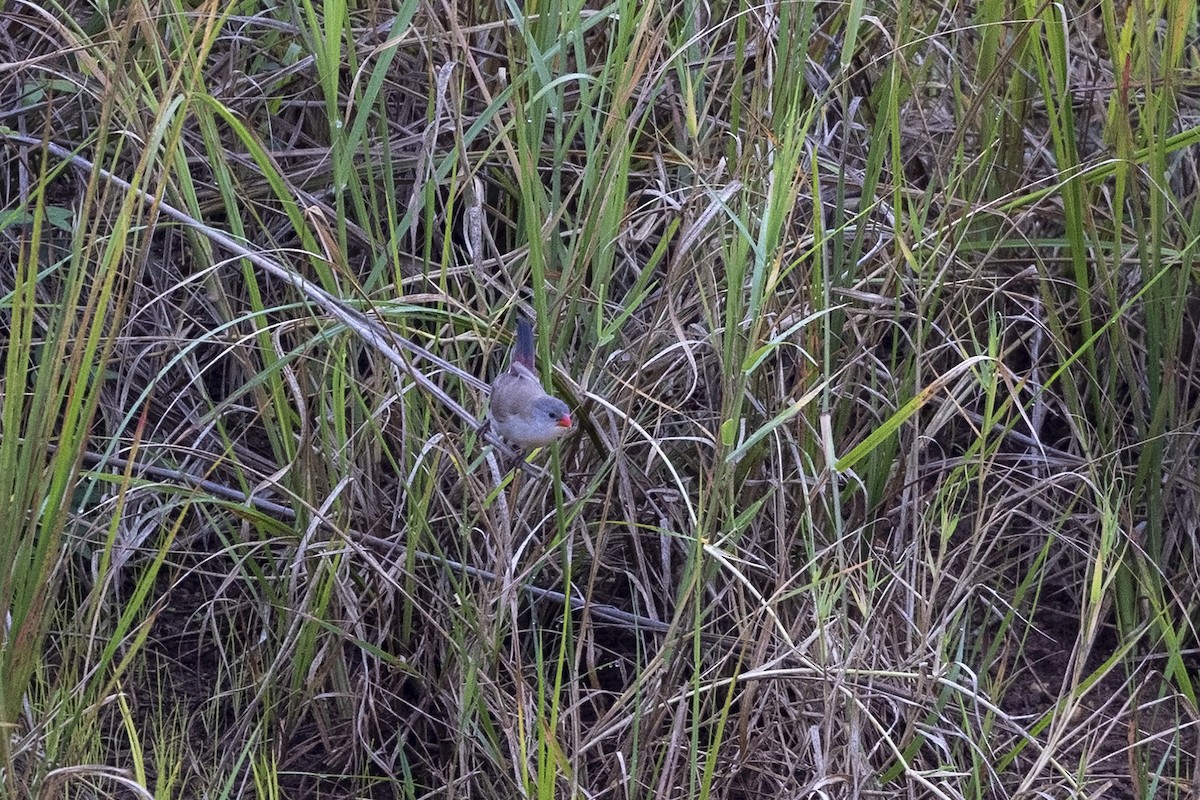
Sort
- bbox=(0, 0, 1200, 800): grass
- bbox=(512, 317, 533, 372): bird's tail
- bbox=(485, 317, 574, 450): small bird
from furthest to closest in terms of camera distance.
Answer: bbox=(512, 317, 533, 372): bird's tail < bbox=(485, 317, 574, 450): small bird < bbox=(0, 0, 1200, 800): grass

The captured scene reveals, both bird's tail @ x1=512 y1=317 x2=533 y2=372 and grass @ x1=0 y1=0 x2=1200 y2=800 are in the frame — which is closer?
grass @ x1=0 y1=0 x2=1200 y2=800

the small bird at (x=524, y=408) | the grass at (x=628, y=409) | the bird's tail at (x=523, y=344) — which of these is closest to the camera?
the grass at (x=628, y=409)

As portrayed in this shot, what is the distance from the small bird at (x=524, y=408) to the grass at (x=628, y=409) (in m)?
0.05

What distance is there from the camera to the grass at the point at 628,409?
7.25 ft

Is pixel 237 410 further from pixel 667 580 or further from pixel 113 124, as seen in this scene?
pixel 667 580

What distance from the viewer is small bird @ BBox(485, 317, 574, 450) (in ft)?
7.60

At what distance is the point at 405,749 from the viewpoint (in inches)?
99.2

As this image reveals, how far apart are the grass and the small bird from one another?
0.05m

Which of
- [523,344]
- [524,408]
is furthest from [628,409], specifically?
[523,344]

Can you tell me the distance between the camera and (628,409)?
7.00 ft

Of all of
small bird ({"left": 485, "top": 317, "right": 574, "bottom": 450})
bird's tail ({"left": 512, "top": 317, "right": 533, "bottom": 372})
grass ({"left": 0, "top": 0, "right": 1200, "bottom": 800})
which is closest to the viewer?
grass ({"left": 0, "top": 0, "right": 1200, "bottom": 800})

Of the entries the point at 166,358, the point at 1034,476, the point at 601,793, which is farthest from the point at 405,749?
the point at 1034,476

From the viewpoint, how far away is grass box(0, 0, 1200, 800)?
2.21m

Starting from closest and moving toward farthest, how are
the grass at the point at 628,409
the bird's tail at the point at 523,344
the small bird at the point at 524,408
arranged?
the grass at the point at 628,409 → the small bird at the point at 524,408 → the bird's tail at the point at 523,344
